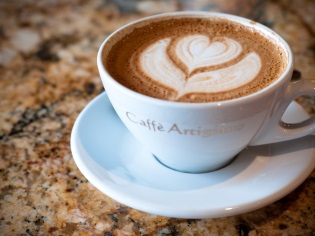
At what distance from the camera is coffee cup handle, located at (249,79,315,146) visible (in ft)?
2.38

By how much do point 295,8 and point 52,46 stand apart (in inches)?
34.8

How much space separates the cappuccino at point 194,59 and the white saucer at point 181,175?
15cm

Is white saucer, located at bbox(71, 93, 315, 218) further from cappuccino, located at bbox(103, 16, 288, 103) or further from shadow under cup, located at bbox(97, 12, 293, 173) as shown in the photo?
cappuccino, located at bbox(103, 16, 288, 103)

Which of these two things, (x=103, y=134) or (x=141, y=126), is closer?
(x=141, y=126)

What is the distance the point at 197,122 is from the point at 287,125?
235mm

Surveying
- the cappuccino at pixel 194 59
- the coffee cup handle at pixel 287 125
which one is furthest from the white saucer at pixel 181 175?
the cappuccino at pixel 194 59

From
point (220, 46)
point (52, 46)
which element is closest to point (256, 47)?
point (220, 46)

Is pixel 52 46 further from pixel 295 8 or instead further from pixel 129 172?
pixel 295 8

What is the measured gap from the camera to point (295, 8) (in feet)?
4.90

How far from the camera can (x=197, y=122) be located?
25.3 inches

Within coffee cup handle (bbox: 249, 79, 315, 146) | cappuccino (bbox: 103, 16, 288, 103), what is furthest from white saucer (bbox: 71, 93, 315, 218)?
cappuccino (bbox: 103, 16, 288, 103)

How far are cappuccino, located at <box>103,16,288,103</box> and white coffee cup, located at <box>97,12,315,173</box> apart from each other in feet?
0.12

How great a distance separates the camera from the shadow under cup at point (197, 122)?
2.08 ft

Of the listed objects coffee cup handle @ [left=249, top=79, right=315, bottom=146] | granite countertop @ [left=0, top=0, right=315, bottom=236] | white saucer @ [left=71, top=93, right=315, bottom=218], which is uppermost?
coffee cup handle @ [left=249, top=79, right=315, bottom=146]
